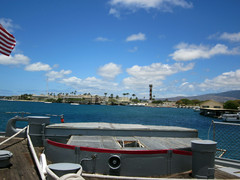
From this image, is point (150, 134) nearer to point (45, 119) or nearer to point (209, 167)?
point (209, 167)

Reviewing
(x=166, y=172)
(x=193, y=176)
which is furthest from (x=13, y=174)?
(x=193, y=176)

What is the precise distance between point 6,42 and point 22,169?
7.38m

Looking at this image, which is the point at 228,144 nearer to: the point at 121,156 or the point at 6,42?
the point at 121,156

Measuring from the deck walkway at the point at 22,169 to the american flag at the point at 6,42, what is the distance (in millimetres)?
4728

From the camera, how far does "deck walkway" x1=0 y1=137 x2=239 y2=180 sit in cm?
662

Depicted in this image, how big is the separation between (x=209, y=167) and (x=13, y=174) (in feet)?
19.7

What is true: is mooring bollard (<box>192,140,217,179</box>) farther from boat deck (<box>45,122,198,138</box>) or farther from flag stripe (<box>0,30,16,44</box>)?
flag stripe (<box>0,30,16,44</box>)

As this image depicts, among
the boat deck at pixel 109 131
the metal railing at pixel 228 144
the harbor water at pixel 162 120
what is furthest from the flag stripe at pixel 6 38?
the metal railing at pixel 228 144

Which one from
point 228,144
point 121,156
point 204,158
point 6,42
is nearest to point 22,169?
point 121,156

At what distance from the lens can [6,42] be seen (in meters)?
12.0

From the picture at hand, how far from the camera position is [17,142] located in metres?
11.8

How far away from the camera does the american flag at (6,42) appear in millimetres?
11680

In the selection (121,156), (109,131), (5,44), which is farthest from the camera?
(5,44)

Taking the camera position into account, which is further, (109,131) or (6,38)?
(6,38)
